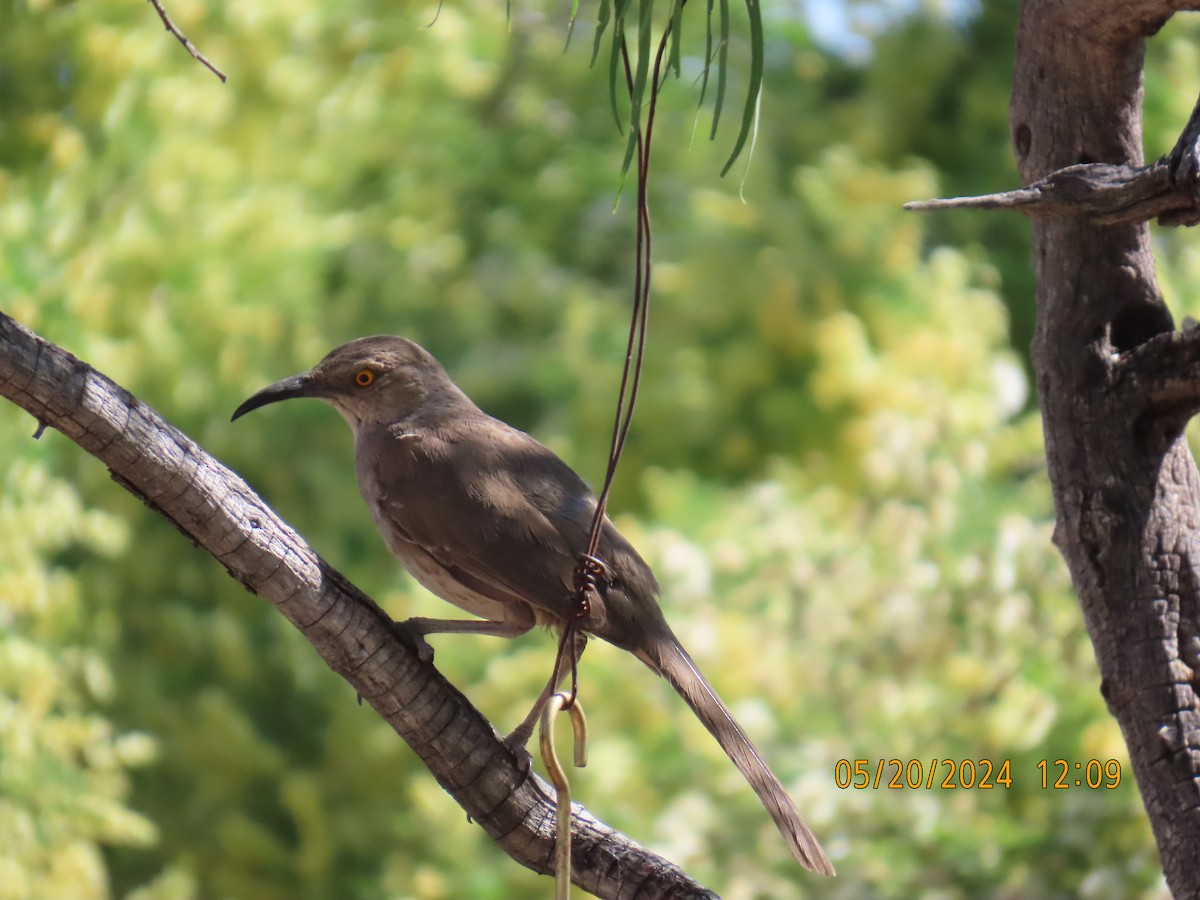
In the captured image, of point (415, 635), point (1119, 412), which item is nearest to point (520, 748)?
point (415, 635)

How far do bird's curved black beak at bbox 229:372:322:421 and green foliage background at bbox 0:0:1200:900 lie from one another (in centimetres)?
196

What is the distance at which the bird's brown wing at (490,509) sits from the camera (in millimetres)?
4160

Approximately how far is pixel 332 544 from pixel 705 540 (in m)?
2.25

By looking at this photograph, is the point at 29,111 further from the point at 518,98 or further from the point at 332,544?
the point at 518,98

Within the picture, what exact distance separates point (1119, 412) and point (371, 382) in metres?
2.67

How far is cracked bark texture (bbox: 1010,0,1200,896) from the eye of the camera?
11.4ft

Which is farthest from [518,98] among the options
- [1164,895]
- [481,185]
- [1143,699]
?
[1143,699]

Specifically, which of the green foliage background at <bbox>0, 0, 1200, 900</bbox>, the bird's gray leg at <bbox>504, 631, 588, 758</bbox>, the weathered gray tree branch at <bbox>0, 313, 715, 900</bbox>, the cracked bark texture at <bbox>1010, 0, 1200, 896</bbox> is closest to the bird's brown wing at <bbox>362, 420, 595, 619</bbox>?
the bird's gray leg at <bbox>504, 631, 588, 758</bbox>

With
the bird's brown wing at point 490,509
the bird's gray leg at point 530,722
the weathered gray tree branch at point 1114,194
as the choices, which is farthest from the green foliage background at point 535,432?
the weathered gray tree branch at point 1114,194

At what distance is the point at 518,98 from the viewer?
1042 cm

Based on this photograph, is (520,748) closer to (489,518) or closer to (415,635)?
(415,635)

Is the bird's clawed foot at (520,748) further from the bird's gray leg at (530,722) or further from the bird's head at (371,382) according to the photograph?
the bird's head at (371,382)

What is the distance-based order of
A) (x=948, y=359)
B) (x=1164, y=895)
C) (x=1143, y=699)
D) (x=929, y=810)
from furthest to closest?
(x=948, y=359) < (x=929, y=810) < (x=1164, y=895) < (x=1143, y=699)
